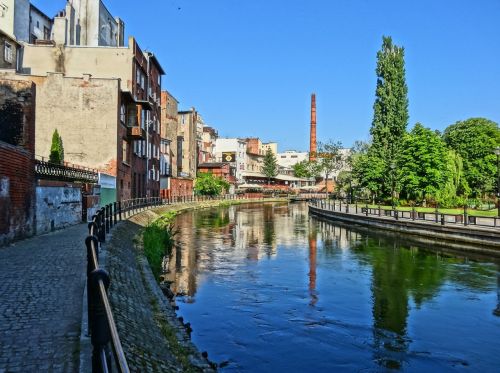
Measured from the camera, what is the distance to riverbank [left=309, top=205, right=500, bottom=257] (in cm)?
2497

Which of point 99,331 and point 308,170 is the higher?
point 308,170

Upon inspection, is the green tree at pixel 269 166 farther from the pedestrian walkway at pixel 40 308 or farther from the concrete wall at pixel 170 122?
the pedestrian walkway at pixel 40 308

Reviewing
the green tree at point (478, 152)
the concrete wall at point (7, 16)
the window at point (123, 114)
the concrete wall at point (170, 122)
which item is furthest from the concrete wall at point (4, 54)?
the green tree at point (478, 152)

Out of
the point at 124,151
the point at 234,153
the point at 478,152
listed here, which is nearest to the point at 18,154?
the point at 124,151

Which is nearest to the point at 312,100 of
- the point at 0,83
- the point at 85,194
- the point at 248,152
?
the point at 248,152

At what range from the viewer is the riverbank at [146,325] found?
743 centimetres

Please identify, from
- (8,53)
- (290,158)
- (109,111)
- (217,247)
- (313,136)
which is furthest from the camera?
(290,158)

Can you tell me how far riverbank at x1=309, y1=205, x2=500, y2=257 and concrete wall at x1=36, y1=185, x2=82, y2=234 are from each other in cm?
2125

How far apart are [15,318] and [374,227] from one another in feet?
111

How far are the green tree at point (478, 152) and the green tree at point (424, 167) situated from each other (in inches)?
593

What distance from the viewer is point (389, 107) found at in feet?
193

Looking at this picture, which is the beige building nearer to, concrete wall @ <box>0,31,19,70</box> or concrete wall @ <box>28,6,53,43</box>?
concrete wall @ <box>28,6,53,43</box>

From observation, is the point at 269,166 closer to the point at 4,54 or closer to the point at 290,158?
the point at 290,158

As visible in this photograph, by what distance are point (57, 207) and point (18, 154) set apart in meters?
5.44
